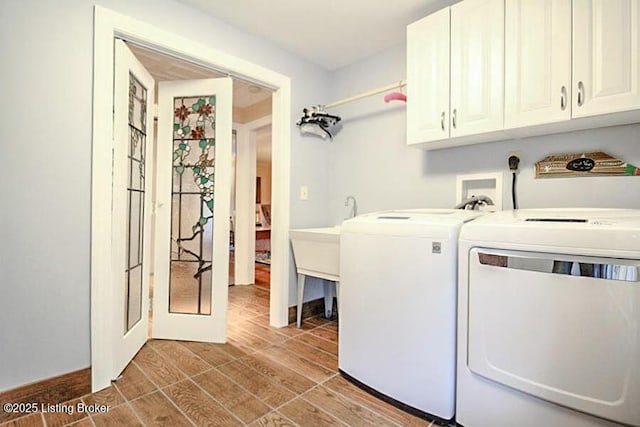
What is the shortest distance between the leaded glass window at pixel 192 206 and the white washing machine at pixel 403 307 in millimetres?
1111

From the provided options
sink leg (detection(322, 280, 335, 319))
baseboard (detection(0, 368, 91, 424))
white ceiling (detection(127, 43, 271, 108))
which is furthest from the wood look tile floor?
white ceiling (detection(127, 43, 271, 108))

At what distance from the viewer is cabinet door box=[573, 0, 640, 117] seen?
1268mm

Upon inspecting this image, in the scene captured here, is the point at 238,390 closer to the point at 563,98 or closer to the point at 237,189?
the point at 563,98

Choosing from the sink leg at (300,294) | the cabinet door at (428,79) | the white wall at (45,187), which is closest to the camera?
the white wall at (45,187)

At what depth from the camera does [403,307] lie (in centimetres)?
145

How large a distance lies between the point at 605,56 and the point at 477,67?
52cm

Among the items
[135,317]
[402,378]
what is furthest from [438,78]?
[135,317]

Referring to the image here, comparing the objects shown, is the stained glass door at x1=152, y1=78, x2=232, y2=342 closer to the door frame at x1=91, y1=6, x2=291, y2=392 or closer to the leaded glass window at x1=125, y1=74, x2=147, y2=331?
the leaded glass window at x1=125, y1=74, x2=147, y2=331


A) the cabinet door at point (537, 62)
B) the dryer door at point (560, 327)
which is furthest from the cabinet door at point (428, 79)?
the dryer door at point (560, 327)

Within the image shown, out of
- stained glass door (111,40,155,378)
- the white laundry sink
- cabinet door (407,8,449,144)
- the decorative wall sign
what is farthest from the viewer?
the white laundry sink

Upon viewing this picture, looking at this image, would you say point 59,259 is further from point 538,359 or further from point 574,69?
point 574,69

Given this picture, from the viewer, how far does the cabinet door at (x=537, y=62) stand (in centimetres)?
142

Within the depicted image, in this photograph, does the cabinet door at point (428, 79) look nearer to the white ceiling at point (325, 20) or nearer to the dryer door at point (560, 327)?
the white ceiling at point (325, 20)

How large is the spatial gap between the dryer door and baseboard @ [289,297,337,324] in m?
1.58
